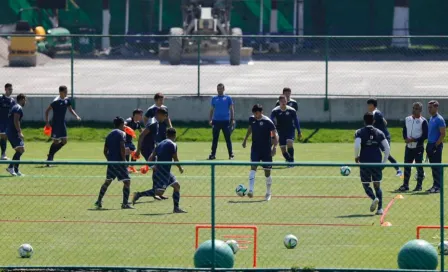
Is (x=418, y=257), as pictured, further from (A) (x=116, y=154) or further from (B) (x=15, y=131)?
(B) (x=15, y=131)

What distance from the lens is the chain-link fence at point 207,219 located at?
1753cm

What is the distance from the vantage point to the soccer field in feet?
58.3

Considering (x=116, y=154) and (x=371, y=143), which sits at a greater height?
(x=371, y=143)

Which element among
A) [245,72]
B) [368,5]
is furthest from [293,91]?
[368,5]

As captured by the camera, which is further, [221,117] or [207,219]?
[221,117]

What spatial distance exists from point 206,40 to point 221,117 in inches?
770

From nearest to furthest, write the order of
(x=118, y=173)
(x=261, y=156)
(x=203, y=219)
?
(x=203, y=219) → (x=118, y=173) → (x=261, y=156)

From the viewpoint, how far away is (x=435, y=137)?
78.9 ft

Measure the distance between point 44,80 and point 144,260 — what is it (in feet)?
75.9

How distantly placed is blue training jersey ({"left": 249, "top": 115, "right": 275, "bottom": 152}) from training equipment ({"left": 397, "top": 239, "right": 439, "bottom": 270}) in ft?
24.1

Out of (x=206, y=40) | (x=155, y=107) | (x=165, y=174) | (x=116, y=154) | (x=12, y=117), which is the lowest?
(x=165, y=174)

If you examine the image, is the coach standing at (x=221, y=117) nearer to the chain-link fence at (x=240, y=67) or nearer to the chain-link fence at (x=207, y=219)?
the chain-link fence at (x=207, y=219)

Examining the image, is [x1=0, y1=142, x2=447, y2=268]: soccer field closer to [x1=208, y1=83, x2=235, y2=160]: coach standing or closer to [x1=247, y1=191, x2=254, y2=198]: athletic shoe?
[x1=247, y1=191, x2=254, y2=198]: athletic shoe

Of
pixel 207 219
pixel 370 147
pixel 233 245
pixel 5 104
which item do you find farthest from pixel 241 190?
pixel 5 104
